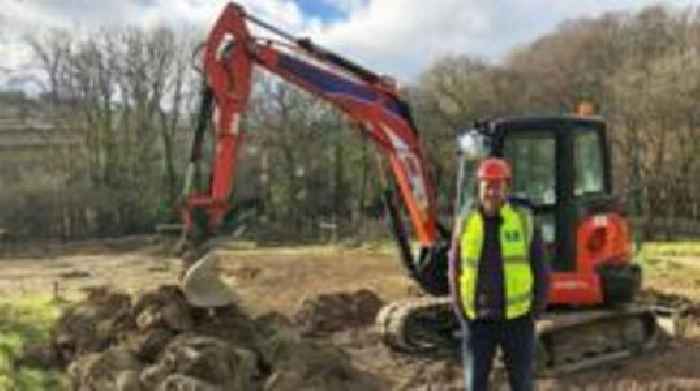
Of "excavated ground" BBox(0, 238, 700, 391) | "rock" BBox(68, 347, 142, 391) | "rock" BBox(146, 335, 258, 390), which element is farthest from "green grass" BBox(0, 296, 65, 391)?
"rock" BBox(146, 335, 258, 390)

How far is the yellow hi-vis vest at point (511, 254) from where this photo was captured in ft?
23.5

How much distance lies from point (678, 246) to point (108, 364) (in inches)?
1009

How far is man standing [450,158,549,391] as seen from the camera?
282 inches

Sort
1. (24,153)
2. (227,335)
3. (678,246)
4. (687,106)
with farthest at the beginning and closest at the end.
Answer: (24,153), (687,106), (678,246), (227,335)

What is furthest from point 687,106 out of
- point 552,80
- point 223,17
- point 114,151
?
point 223,17

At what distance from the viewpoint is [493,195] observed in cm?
709

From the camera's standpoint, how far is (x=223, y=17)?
1184 centimetres

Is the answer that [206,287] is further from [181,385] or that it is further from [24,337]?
[24,337]

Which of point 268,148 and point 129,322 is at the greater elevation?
point 268,148

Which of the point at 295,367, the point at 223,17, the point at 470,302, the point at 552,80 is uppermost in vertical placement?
the point at 552,80

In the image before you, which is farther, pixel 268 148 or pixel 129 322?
pixel 268 148

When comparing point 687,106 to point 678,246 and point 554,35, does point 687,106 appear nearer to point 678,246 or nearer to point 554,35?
point 678,246

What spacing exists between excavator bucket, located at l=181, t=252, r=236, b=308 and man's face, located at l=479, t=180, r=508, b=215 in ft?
13.8

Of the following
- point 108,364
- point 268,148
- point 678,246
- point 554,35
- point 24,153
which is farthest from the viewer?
point 554,35
